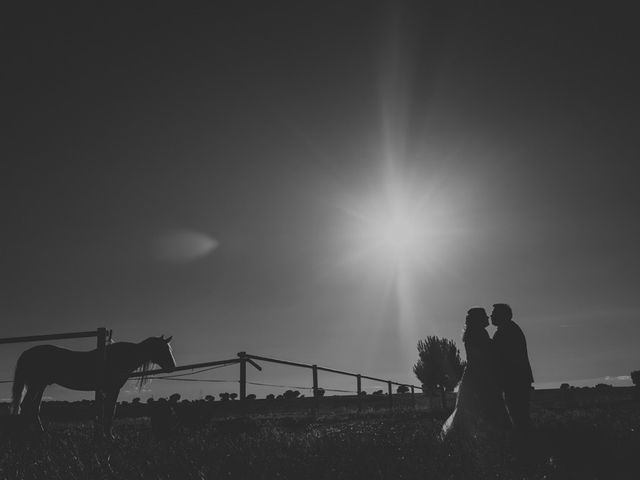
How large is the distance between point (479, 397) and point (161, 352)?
7389 millimetres

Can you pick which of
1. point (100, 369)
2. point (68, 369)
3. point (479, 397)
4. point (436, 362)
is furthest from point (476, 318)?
point (436, 362)

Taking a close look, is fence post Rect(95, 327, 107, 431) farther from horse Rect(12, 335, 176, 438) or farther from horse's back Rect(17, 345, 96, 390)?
horse's back Rect(17, 345, 96, 390)

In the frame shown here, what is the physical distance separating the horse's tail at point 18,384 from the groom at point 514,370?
30.9 ft

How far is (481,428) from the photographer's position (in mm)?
5719

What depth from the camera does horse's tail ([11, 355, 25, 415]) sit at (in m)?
9.52

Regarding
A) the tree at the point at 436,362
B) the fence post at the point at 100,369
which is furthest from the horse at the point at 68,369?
the tree at the point at 436,362

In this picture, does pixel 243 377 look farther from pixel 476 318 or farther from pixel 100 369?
pixel 476 318

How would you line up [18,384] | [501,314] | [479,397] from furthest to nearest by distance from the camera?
[18,384]
[501,314]
[479,397]

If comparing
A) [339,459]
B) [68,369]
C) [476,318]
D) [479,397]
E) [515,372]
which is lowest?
[339,459]

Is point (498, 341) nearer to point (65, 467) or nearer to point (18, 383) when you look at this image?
point (65, 467)

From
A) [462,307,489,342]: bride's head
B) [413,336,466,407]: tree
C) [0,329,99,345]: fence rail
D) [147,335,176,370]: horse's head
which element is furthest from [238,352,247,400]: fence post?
[413,336,466,407]: tree

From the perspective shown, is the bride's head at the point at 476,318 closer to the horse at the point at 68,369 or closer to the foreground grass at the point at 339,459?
the foreground grass at the point at 339,459

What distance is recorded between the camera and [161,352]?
10.8 m

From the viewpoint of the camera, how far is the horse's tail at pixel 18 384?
9516 millimetres
